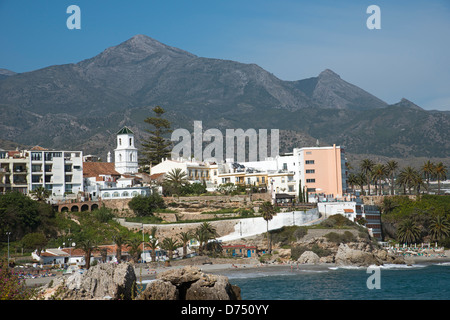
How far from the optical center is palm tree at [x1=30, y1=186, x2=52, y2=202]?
6575 centimetres

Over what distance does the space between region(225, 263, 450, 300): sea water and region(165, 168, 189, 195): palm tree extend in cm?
2249

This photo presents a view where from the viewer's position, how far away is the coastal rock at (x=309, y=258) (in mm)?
57531

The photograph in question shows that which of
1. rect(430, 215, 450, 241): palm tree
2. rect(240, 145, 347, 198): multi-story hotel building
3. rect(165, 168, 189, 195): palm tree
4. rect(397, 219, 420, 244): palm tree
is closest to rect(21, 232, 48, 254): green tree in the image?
rect(165, 168, 189, 195): palm tree

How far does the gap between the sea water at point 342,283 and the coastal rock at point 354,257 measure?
175cm

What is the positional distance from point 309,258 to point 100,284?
37481 millimetres

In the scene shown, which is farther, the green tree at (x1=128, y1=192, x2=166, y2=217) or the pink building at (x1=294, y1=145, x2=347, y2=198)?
the pink building at (x1=294, y1=145, x2=347, y2=198)

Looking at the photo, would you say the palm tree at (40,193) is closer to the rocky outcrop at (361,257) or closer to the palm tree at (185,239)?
the palm tree at (185,239)

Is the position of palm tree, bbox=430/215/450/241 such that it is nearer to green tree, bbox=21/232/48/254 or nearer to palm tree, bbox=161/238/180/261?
palm tree, bbox=161/238/180/261

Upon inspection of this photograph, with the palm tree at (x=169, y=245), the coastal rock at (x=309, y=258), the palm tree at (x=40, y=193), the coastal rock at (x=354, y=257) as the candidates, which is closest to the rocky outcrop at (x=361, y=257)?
the coastal rock at (x=354, y=257)

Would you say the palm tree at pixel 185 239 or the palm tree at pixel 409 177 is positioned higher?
the palm tree at pixel 409 177
